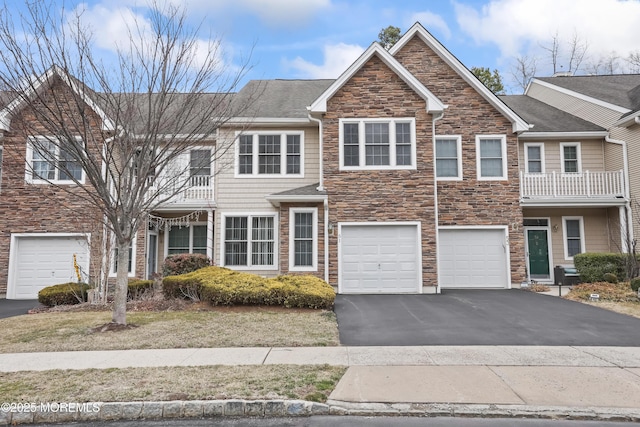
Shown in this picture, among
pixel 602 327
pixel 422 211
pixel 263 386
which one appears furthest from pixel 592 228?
pixel 263 386

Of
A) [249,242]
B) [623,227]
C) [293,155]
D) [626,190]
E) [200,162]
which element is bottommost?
[249,242]

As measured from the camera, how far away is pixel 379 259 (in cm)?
1434

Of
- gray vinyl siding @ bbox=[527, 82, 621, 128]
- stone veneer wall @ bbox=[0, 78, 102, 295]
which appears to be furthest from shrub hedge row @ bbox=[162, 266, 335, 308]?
gray vinyl siding @ bbox=[527, 82, 621, 128]

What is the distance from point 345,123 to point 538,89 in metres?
13.9

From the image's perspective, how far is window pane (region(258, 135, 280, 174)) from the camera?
1617 cm

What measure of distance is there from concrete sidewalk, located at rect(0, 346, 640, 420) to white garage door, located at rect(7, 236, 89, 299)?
31.7 feet

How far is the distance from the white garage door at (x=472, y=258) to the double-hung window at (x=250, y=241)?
21.5ft

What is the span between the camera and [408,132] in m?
14.7

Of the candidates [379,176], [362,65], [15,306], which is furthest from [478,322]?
[15,306]

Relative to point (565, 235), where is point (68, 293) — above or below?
below

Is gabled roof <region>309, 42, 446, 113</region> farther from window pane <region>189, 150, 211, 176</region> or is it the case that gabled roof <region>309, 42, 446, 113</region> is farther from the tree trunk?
the tree trunk

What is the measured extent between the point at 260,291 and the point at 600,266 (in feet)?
41.0

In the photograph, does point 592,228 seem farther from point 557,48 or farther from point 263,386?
point 557,48

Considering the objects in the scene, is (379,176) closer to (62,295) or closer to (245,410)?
(245,410)
